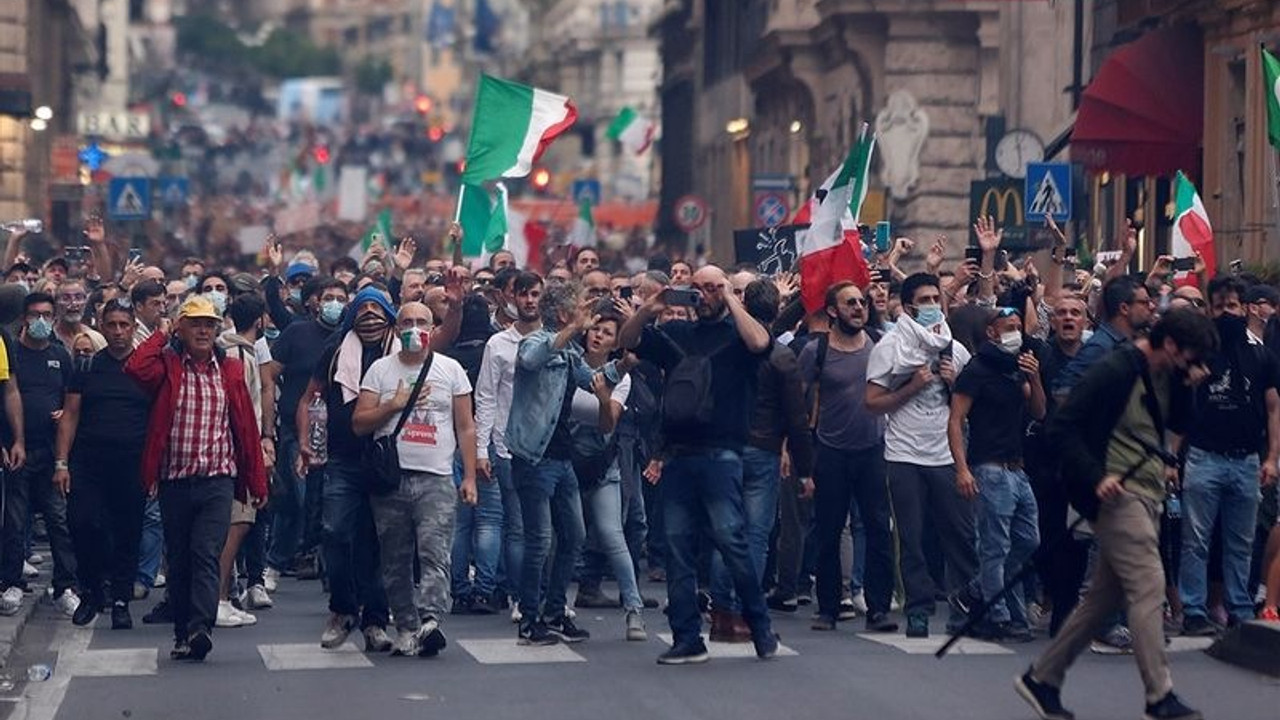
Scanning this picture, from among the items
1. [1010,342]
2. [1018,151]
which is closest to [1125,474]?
[1010,342]

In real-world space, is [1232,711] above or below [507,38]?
below

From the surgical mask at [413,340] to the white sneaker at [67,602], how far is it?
3538 mm

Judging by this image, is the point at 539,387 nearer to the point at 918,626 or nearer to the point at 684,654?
the point at 684,654

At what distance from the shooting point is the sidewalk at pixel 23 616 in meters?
14.9

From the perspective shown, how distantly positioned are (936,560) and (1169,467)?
180 inches

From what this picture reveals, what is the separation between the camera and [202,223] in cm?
6191

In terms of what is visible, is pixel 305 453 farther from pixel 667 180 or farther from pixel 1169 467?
pixel 667 180

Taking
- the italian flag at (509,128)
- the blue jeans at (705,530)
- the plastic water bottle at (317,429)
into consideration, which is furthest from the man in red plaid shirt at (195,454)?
the italian flag at (509,128)

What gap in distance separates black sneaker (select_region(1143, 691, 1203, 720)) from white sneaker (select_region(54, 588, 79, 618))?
7517 mm

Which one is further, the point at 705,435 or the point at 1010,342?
the point at 1010,342

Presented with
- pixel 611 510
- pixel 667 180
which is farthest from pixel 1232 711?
pixel 667 180

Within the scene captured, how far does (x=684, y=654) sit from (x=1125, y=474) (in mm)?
2881

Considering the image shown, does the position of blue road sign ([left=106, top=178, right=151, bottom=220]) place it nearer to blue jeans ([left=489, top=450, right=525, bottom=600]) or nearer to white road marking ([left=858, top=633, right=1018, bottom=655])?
blue jeans ([left=489, top=450, right=525, bottom=600])

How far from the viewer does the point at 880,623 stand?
15.3m
